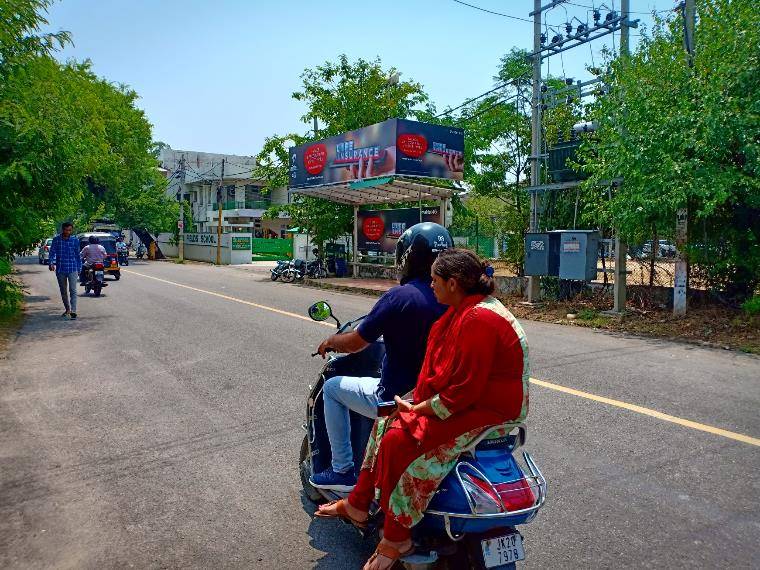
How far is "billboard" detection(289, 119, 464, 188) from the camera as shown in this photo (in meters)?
19.4

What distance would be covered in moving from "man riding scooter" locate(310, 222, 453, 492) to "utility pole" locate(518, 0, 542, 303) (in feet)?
38.0

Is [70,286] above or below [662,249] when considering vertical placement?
below

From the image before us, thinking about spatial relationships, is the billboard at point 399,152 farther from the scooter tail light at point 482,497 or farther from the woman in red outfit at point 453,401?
the scooter tail light at point 482,497

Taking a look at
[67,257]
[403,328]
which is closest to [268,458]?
[403,328]

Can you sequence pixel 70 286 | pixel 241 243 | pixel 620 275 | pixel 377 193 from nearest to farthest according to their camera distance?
pixel 620 275, pixel 70 286, pixel 377 193, pixel 241 243

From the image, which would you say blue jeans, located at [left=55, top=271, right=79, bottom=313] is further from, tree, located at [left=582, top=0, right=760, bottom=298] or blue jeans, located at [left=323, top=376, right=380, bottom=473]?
blue jeans, located at [left=323, top=376, right=380, bottom=473]

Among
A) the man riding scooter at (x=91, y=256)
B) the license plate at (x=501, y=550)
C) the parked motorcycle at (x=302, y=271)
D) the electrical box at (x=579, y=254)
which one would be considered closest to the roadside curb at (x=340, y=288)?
the parked motorcycle at (x=302, y=271)

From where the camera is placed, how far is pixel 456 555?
2.57m

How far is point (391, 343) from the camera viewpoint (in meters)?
3.14

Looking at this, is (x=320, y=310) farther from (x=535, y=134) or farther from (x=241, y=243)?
(x=241, y=243)

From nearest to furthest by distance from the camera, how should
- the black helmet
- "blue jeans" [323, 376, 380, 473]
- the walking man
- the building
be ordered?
the black helmet
"blue jeans" [323, 376, 380, 473]
the walking man
the building

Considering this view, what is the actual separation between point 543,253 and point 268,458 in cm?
1006

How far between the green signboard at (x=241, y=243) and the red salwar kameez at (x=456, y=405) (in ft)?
132

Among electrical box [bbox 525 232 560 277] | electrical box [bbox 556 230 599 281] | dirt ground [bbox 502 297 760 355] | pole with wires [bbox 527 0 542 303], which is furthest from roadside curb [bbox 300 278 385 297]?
electrical box [bbox 556 230 599 281]
